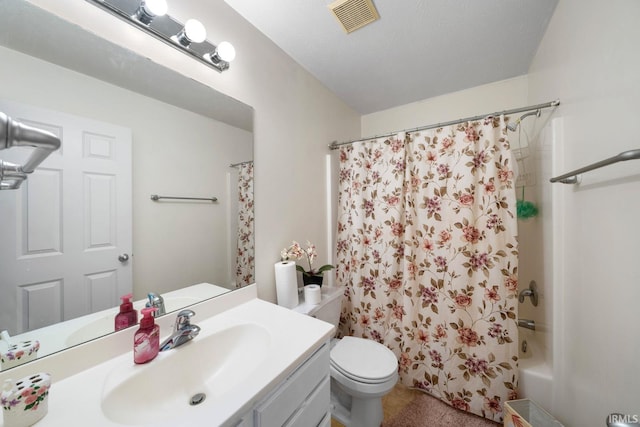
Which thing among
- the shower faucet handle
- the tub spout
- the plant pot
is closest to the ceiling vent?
the plant pot

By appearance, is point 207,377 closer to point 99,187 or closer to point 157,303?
point 157,303

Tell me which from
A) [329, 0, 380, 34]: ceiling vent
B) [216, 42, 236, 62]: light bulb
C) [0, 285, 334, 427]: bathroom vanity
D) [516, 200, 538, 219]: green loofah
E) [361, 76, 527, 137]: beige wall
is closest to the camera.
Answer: [0, 285, 334, 427]: bathroom vanity

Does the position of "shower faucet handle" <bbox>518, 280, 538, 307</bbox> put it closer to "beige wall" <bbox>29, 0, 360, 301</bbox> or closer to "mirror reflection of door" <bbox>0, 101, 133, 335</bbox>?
"beige wall" <bbox>29, 0, 360, 301</bbox>

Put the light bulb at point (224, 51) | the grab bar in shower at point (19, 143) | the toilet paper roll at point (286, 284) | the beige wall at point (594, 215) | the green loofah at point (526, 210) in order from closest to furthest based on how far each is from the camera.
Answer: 1. the grab bar in shower at point (19, 143)
2. the beige wall at point (594, 215)
3. the light bulb at point (224, 51)
4. the toilet paper roll at point (286, 284)
5. the green loofah at point (526, 210)

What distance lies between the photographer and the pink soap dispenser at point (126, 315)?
2.42 ft

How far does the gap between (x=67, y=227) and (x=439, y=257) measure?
1750 millimetres

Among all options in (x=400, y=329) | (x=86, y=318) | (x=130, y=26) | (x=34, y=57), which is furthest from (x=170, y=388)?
(x=400, y=329)

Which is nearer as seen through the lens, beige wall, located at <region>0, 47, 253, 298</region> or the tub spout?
beige wall, located at <region>0, 47, 253, 298</region>

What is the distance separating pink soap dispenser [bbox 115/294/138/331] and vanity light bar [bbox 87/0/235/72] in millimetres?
968

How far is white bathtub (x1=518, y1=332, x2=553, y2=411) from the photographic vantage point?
113 centimetres

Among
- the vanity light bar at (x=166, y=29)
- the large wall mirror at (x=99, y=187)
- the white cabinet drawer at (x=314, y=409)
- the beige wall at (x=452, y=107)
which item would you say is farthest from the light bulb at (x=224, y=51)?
the beige wall at (x=452, y=107)

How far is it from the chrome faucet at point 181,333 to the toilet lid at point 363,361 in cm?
82

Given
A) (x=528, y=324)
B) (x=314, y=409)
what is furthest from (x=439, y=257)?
(x=314, y=409)

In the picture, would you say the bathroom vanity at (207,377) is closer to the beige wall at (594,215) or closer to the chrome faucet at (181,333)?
the chrome faucet at (181,333)
